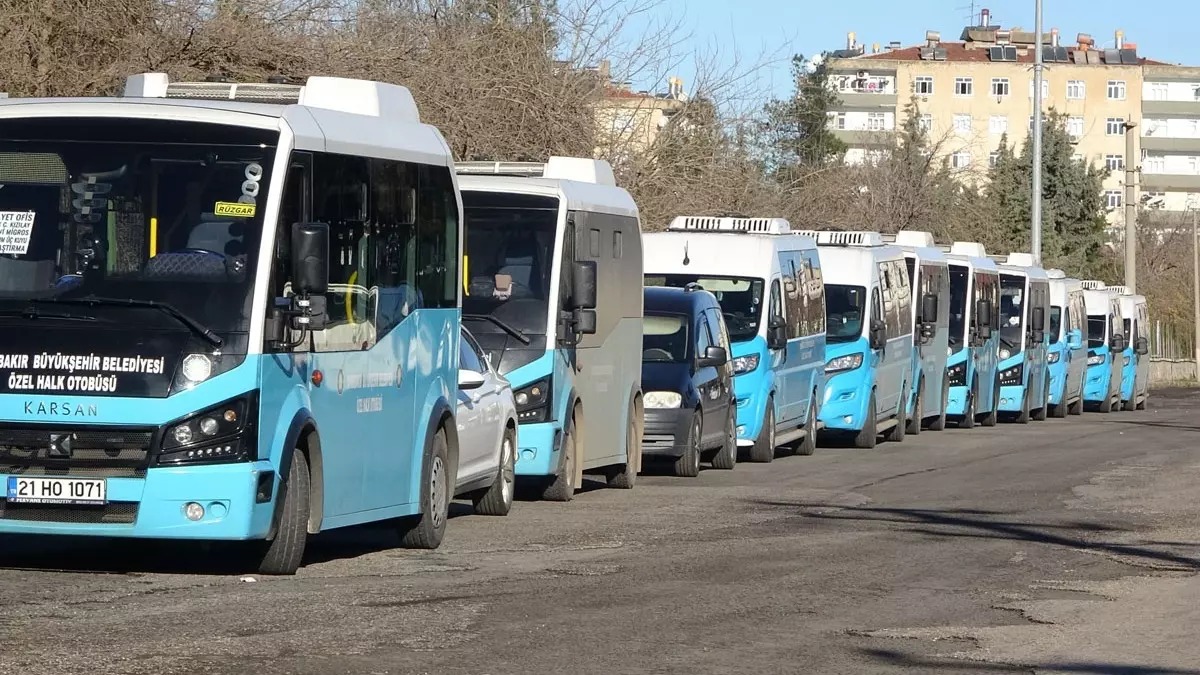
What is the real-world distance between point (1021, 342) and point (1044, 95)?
3775 inches

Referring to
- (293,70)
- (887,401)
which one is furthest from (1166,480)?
(293,70)

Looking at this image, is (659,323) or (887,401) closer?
(659,323)

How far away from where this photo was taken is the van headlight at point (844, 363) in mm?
28484

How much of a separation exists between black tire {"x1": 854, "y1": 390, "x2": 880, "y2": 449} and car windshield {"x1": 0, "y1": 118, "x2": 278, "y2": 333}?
1825 cm

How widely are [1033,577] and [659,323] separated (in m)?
9.77

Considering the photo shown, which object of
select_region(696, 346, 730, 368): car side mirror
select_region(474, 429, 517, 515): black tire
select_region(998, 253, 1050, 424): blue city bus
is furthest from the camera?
select_region(998, 253, 1050, 424): blue city bus

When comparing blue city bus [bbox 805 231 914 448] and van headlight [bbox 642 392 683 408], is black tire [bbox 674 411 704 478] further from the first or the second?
blue city bus [bbox 805 231 914 448]

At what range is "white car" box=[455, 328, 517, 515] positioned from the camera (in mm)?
14609

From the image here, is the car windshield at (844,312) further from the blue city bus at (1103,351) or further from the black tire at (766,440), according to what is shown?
the blue city bus at (1103,351)

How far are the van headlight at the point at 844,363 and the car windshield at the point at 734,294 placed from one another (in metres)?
4.39

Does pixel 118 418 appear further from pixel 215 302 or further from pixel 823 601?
pixel 823 601

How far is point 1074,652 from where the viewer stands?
920cm

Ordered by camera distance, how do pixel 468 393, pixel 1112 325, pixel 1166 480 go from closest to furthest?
pixel 468 393 → pixel 1166 480 → pixel 1112 325

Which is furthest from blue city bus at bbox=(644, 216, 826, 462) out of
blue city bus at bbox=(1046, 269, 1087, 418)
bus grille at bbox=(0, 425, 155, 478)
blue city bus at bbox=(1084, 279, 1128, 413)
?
blue city bus at bbox=(1084, 279, 1128, 413)
